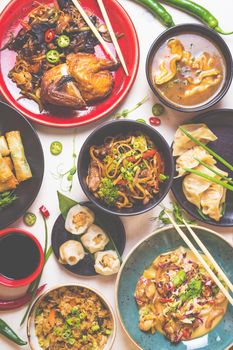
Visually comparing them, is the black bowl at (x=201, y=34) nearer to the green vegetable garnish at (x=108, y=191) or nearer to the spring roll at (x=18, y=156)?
the green vegetable garnish at (x=108, y=191)

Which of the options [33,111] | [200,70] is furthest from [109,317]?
[200,70]

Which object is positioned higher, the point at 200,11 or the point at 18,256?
the point at 200,11

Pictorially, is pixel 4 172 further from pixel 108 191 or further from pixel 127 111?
pixel 127 111

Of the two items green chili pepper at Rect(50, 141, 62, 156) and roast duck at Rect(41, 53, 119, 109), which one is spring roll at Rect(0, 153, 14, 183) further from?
roast duck at Rect(41, 53, 119, 109)

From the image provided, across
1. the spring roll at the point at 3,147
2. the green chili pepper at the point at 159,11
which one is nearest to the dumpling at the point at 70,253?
the spring roll at the point at 3,147

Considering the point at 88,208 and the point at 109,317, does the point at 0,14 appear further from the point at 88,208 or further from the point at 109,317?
the point at 109,317

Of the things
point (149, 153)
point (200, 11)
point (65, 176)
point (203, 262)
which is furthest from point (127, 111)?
point (203, 262)
